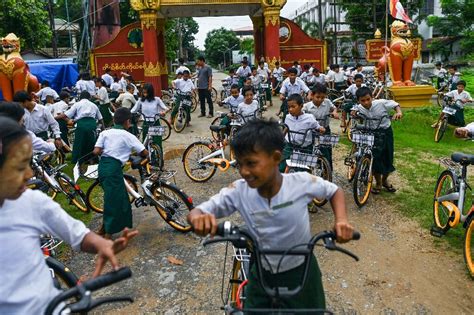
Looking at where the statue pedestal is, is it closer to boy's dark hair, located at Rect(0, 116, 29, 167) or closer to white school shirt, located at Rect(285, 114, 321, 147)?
white school shirt, located at Rect(285, 114, 321, 147)

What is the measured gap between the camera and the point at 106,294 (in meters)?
4.12

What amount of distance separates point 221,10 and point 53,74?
7.17 metres

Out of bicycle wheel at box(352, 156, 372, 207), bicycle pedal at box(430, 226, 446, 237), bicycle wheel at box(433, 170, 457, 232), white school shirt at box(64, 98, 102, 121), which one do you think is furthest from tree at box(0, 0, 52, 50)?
bicycle pedal at box(430, 226, 446, 237)

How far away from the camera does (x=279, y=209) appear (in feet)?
7.14

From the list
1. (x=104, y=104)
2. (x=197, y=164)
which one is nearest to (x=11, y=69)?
(x=104, y=104)

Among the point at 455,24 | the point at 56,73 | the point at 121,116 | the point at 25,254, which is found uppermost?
the point at 455,24

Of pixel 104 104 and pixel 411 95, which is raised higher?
pixel 104 104

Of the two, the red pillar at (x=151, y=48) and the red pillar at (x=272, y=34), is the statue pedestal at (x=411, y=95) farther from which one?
the red pillar at (x=151, y=48)

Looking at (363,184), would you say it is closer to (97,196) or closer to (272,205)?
(97,196)

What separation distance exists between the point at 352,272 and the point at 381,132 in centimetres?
259

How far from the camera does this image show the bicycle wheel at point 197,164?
7.65 m

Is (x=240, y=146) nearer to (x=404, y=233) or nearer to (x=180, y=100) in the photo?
(x=404, y=233)

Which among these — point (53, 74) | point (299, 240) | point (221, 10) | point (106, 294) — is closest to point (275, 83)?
point (221, 10)

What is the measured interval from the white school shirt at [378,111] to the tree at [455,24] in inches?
1049
